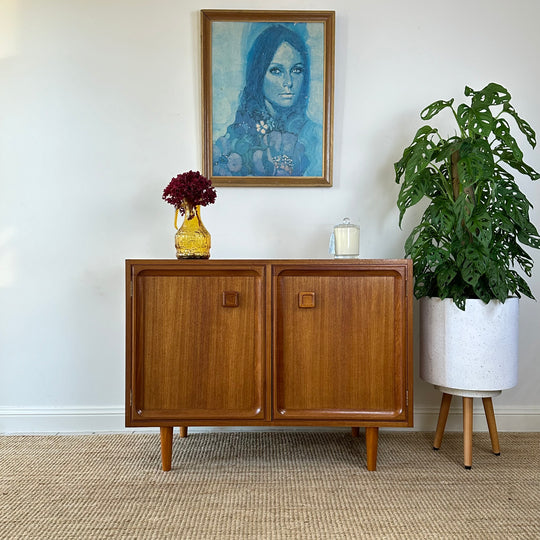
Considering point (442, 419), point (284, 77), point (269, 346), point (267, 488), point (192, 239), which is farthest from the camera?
point (284, 77)

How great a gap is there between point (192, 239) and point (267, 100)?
2.51ft

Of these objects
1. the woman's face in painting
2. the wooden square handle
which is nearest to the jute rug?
the wooden square handle

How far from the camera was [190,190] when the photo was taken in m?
1.81

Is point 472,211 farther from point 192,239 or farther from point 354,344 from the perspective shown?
point 192,239

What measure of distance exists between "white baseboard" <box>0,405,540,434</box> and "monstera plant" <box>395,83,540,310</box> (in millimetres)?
652

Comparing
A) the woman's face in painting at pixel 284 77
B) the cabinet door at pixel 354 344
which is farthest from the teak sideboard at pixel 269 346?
the woman's face in painting at pixel 284 77

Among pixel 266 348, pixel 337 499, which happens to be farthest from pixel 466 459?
pixel 266 348

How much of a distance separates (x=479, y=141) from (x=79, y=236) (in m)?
1.66

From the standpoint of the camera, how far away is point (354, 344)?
5.69 ft

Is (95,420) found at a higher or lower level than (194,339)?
lower

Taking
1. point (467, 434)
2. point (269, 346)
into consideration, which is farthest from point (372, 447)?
point (269, 346)

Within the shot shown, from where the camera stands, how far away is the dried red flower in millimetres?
1804

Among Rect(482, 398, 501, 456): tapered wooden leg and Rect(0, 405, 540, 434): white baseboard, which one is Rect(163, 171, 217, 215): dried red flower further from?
Rect(482, 398, 501, 456): tapered wooden leg

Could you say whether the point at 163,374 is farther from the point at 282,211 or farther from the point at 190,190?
the point at 282,211
